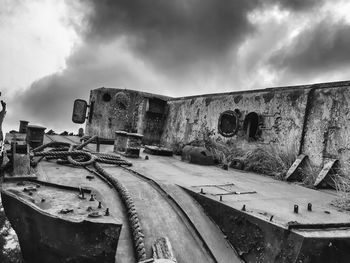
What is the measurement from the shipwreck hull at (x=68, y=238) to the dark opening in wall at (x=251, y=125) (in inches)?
169

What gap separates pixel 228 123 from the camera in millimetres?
6340

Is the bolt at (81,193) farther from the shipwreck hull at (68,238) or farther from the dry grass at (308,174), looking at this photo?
the dry grass at (308,174)

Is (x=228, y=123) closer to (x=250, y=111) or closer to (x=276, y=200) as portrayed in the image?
(x=250, y=111)

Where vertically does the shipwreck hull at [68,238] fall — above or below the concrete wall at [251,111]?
below

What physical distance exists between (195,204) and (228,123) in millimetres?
3860

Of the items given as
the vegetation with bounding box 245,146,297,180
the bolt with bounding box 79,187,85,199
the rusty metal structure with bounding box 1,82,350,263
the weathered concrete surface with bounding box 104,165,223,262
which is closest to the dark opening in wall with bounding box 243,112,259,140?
the rusty metal structure with bounding box 1,82,350,263

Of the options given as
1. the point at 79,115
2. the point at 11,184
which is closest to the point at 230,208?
the point at 11,184

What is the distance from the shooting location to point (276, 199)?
285 centimetres

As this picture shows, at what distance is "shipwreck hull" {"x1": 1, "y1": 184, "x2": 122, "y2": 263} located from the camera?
1.85 meters

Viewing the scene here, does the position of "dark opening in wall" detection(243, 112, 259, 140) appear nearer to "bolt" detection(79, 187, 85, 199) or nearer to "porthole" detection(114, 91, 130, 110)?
"bolt" detection(79, 187, 85, 199)

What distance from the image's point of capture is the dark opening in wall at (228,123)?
20.0ft

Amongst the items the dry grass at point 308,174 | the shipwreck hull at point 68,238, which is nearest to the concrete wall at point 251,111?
the dry grass at point 308,174

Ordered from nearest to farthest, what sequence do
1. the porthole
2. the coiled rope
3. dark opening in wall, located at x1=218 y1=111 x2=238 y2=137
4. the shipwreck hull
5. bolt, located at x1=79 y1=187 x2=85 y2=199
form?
the shipwreck hull, the coiled rope, bolt, located at x1=79 y1=187 x2=85 y2=199, dark opening in wall, located at x1=218 y1=111 x2=238 y2=137, the porthole

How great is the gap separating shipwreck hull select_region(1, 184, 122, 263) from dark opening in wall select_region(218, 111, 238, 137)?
4474mm
